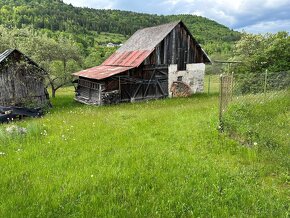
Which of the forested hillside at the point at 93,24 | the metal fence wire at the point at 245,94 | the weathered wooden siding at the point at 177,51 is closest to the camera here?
the metal fence wire at the point at 245,94

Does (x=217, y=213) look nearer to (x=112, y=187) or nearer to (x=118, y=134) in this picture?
(x=112, y=187)

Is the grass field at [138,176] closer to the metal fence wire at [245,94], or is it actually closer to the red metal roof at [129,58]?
the metal fence wire at [245,94]

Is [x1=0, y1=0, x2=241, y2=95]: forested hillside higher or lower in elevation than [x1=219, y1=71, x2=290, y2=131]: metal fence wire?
higher

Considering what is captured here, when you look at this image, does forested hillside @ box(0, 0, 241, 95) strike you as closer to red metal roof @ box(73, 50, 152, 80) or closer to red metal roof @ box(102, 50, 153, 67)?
red metal roof @ box(102, 50, 153, 67)

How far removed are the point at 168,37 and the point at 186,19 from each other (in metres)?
115

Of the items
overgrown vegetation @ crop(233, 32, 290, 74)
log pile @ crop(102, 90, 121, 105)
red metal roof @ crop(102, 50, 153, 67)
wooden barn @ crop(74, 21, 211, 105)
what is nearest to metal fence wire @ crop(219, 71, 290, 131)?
overgrown vegetation @ crop(233, 32, 290, 74)

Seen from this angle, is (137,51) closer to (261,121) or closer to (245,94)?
(245,94)

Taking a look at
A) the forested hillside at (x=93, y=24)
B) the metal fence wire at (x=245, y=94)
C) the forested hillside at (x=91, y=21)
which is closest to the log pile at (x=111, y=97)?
the metal fence wire at (x=245, y=94)

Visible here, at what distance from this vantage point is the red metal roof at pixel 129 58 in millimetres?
25419

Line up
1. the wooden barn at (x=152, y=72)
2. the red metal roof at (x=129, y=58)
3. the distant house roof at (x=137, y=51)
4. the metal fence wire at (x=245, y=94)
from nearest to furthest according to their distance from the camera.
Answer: the metal fence wire at (x=245, y=94) < the wooden barn at (x=152, y=72) < the distant house roof at (x=137, y=51) < the red metal roof at (x=129, y=58)

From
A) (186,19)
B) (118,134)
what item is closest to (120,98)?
(118,134)

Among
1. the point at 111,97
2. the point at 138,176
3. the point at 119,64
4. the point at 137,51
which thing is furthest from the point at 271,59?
the point at 138,176

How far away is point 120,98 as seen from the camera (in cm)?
2470

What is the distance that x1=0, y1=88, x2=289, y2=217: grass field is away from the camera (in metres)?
5.46
